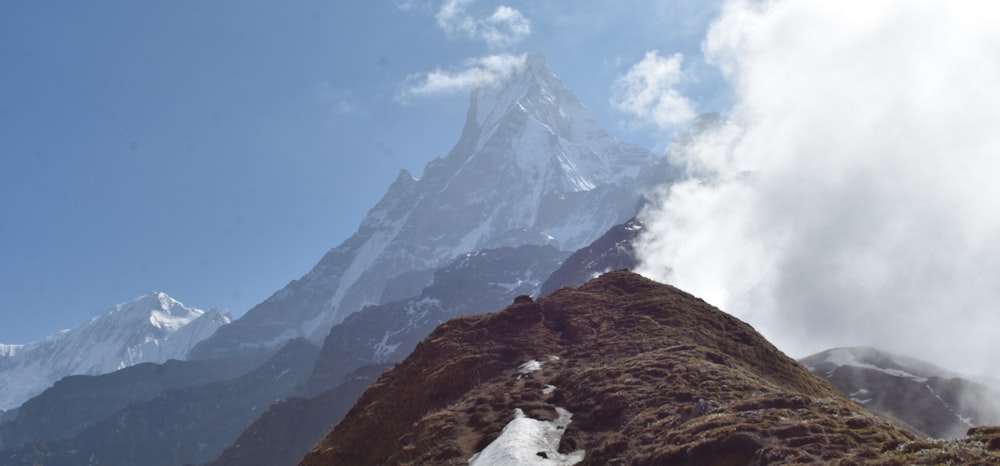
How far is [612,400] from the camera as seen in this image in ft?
146

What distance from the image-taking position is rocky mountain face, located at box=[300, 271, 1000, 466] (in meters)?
31.4

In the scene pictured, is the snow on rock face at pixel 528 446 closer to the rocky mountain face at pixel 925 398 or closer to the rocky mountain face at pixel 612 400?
the rocky mountain face at pixel 612 400

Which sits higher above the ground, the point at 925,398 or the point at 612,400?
the point at 925,398

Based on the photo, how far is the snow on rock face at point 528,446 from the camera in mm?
37656

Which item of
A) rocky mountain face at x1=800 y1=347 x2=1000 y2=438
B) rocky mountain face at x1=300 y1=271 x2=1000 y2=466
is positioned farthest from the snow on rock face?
rocky mountain face at x1=800 y1=347 x2=1000 y2=438

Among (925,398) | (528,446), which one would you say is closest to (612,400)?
(528,446)

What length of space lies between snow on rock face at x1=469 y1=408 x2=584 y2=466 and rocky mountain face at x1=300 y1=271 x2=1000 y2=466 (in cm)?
12

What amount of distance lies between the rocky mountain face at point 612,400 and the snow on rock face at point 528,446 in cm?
12

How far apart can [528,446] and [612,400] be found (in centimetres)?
732

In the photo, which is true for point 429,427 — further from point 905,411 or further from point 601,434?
point 905,411

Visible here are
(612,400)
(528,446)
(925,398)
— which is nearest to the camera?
(528,446)

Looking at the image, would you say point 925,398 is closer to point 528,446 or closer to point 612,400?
point 612,400

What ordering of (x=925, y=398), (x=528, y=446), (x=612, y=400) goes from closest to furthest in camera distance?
(x=528, y=446), (x=612, y=400), (x=925, y=398)

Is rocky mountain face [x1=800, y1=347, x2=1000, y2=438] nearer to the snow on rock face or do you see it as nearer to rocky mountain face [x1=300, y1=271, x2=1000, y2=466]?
rocky mountain face [x1=300, y1=271, x2=1000, y2=466]
